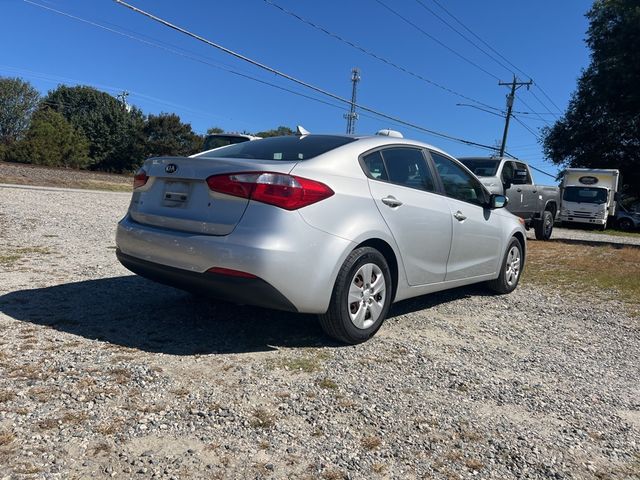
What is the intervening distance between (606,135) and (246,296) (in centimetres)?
3836

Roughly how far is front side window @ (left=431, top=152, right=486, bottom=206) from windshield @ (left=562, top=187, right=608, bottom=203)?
74.9 feet

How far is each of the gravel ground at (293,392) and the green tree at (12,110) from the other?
55174mm

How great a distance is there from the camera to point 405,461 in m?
2.42

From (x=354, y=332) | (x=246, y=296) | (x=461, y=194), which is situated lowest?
(x=354, y=332)

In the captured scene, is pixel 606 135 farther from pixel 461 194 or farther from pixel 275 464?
pixel 275 464

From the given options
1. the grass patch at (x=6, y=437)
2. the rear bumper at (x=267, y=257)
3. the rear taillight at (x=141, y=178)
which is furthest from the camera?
the rear taillight at (x=141, y=178)

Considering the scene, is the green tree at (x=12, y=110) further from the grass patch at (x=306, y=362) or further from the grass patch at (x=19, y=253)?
the grass patch at (x=306, y=362)

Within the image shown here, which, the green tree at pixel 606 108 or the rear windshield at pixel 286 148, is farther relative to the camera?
the green tree at pixel 606 108

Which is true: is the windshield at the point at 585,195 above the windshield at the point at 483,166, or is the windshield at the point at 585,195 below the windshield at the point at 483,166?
above

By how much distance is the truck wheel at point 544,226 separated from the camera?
45.5ft

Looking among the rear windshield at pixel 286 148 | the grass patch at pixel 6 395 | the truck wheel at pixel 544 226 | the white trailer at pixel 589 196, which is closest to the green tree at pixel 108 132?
the white trailer at pixel 589 196

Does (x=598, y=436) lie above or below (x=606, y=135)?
below

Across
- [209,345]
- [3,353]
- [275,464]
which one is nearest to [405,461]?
[275,464]

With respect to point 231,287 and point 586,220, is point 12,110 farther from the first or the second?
point 231,287
